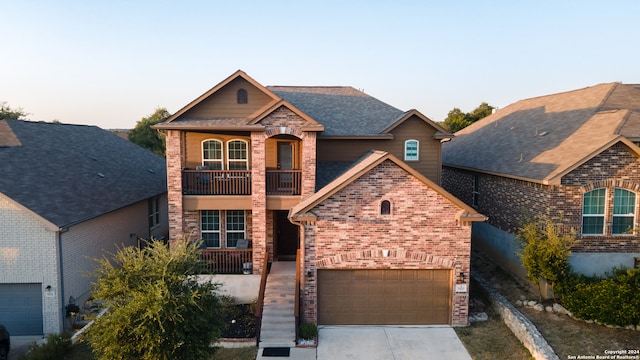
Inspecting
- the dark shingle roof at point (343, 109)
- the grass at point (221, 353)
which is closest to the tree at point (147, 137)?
the dark shingle roof at point (343, 109)

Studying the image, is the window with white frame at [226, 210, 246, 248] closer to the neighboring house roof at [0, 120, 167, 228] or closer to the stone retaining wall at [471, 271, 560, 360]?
the neighboring house roof at [0, 120, 167, 228]

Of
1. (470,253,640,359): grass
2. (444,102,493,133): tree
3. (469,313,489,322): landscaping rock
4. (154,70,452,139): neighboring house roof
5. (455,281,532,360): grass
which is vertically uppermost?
(444,102,493,133): tree

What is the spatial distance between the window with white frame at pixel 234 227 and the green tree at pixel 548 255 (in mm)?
10937

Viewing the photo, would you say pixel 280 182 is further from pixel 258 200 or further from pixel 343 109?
pixel 343 109

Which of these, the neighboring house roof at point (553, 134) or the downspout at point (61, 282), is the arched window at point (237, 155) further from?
the neighboring house roof at point (553, 134)

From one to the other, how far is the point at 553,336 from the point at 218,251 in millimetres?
11746

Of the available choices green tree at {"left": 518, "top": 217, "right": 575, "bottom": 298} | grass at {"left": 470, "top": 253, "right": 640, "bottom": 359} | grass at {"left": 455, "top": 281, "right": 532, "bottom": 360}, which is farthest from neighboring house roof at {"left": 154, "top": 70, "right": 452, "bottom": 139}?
grass at {"left": 470, "top": 253, "right": 640, "bottom": 359}

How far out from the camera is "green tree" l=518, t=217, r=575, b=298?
12.5 meters

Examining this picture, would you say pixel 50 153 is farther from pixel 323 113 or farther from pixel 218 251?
pixel 323 113

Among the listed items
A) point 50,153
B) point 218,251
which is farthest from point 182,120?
point 50,153

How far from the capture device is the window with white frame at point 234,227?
16.3 metres

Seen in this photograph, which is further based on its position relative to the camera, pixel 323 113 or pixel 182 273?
pixel 323 113

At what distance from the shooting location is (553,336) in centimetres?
1144

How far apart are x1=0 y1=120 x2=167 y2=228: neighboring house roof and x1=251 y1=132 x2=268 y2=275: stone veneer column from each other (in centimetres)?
611
